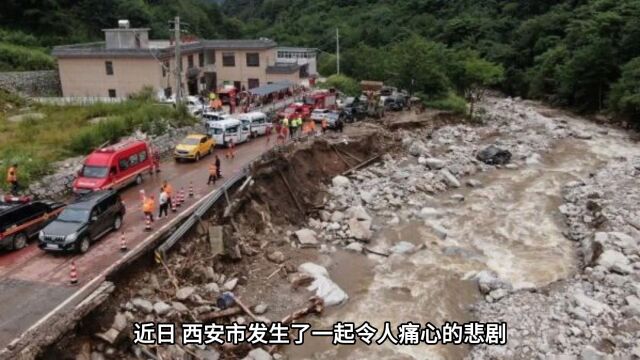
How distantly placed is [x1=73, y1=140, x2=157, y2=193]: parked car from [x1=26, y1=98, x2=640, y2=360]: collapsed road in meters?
4.48

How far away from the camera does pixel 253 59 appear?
52.4 meters

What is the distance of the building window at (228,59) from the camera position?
171 feet

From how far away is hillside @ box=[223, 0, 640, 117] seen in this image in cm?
5219

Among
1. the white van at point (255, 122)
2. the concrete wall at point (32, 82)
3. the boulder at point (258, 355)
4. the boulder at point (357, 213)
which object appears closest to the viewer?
the boulder at point (258, 355)

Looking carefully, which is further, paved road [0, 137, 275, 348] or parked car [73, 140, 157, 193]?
parked car [73, 140, 157, 193]

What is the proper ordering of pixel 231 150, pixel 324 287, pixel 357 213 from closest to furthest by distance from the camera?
pixel 324 287 < pixel 357 213 < pixel 231 150

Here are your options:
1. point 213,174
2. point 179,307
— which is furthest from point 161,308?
point 213,174

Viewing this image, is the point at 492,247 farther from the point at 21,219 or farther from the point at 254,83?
the point at 254,83

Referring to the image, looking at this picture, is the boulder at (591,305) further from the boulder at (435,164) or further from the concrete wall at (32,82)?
the concrete wall at (32,82)

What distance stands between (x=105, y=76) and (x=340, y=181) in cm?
2238

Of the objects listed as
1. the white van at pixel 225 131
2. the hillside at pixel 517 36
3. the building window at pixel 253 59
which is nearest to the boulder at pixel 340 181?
the white van at pixel 225 131

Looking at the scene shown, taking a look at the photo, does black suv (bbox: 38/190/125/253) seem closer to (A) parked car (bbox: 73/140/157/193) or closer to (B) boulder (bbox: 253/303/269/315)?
(A) parked car (bbox: 73/140/157/193)

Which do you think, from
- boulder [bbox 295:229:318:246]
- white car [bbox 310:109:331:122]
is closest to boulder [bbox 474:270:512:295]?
boulder [bbox 295:229:318:246]

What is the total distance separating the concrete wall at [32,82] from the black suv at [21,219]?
24968mm
